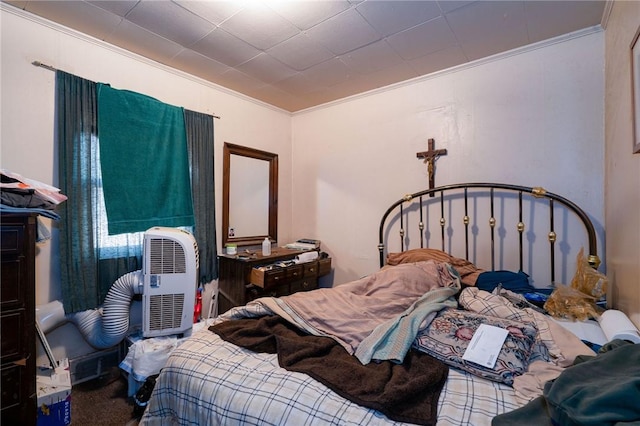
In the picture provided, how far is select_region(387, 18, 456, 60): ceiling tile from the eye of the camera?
2000 millimetres

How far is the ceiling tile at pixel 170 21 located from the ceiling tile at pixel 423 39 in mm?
1300

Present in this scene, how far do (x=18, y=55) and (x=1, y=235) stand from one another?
48.9 inches

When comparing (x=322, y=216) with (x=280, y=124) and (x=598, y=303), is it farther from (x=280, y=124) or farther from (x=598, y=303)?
(x=598, y=303)

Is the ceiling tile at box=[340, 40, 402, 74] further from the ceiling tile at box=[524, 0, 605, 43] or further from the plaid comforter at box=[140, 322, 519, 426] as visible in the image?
the plaid comforter at box=[140, 322, 519, 426]

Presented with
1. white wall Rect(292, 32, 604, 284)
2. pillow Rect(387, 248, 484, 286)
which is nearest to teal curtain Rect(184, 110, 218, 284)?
white wall Rect(292, 32, 604, 284)

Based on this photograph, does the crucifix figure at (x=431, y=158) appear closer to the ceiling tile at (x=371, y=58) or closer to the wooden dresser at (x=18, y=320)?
the ceiling tile at (x=371, y=58)

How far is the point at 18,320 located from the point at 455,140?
2.99m

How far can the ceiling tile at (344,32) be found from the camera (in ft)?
6.31

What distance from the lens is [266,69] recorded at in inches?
102

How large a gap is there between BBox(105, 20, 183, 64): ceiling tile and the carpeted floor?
2.41m

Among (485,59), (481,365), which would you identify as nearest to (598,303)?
(481,365)

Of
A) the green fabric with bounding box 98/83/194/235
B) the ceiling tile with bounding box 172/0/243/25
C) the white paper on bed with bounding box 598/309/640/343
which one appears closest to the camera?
the white paper on bed with bounding box 598/309/640/343

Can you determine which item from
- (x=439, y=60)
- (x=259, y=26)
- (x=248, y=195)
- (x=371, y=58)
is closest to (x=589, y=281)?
(x=439, y=60)

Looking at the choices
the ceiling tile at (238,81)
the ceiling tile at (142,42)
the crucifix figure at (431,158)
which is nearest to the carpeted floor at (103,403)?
the ceiling tile at (142,42)
